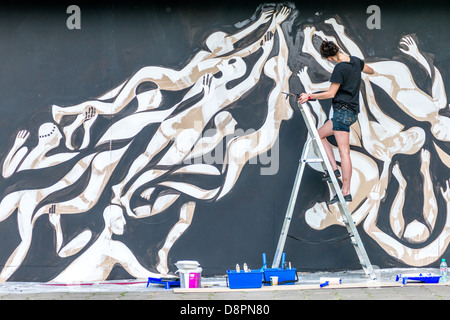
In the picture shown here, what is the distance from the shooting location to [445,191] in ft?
22.6

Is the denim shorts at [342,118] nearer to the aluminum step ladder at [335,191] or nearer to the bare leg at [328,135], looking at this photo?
the bare leg at [328,135]

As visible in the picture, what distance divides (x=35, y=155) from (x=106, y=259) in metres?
1.35

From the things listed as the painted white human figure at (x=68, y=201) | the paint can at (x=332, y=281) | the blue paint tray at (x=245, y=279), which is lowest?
the paint can at (x=332, y=281)

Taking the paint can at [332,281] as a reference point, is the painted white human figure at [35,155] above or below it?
above

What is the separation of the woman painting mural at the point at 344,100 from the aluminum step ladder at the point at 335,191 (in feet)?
0.42

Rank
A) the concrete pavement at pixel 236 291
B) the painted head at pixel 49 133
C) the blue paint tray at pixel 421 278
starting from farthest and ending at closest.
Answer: the painted head at pixel 49 133, the blue paint tray at pixel 421 278, the concrete pavement at pixel 236 291

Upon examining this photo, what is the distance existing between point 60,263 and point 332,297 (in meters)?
2.90

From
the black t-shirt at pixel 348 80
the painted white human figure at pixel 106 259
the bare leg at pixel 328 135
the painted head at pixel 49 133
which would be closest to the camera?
the black t-shirt at pixel 348 80

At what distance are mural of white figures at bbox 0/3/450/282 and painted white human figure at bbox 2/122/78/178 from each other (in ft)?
0.04

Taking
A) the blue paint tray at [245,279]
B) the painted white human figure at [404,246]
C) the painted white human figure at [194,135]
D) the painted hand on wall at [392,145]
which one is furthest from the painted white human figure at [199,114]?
the painted white human figure at [404,246]

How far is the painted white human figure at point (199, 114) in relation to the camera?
6.86 meters

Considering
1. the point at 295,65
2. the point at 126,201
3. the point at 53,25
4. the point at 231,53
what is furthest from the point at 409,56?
the point at 53,25

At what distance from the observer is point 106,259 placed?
6.80 meters
